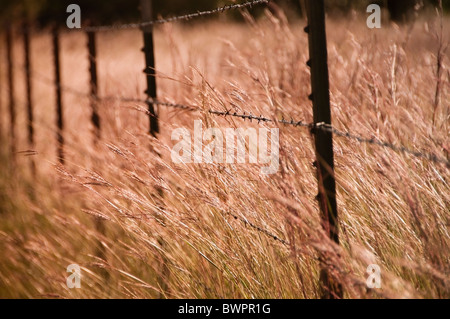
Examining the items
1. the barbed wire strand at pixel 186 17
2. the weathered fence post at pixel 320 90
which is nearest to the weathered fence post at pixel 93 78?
the barbed wire strand at pixel 186 17

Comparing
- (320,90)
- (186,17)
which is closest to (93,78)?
(186,17)

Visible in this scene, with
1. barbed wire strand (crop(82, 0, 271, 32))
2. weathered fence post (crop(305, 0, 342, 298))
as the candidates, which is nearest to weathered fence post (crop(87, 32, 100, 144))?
barbed wire strand (crop(82, 0, 271, 32))

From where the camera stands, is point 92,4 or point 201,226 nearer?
point 201,226

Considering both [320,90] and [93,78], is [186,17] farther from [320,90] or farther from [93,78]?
[93,78]

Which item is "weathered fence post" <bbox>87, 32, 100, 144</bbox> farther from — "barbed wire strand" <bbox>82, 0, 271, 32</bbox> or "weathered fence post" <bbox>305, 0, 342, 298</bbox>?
"weathered fence post" <bbox>305, 0, 342, 298</bbox>

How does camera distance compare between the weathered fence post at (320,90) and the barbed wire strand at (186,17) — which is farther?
the barbed wire strand at (186,17)

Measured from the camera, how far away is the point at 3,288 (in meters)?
2.97

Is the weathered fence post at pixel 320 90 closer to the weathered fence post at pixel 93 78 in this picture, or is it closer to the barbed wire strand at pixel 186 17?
the barbed wire strand at pixel 186 17

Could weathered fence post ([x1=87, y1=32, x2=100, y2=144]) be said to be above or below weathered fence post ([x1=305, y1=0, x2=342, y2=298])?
above

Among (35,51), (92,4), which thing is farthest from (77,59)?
(92,4)
